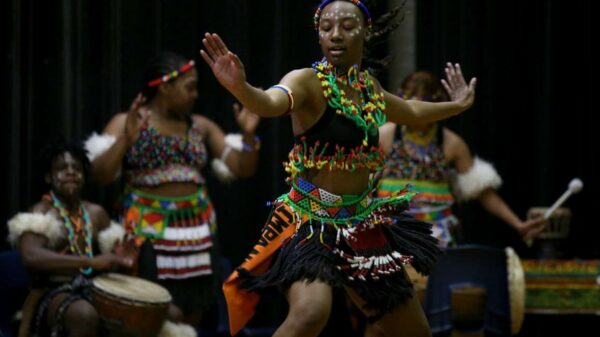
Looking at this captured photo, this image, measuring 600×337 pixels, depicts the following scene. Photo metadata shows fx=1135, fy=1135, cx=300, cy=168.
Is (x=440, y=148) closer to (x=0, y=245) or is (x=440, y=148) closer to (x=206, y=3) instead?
(x=206, y=3)

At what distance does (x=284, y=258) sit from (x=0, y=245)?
240cm

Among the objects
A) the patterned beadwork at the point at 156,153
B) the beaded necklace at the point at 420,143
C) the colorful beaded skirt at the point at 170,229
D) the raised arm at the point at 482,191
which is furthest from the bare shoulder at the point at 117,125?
the raised arm at the point at 482,191

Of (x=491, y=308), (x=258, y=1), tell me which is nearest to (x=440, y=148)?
(x=491, y=308)

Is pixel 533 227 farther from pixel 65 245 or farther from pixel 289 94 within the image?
pixel 289 94

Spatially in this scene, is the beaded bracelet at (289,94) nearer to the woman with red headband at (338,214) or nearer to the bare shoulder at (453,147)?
the woman with red headband at (338,214)

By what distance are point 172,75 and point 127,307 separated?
51.3 inches

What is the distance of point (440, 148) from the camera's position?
6.48 meters

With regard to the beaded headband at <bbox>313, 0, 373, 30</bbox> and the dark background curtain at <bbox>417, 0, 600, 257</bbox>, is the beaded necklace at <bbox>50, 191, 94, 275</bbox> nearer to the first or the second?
the beaded headband at <bbox>313, 0, 373, 30</bbox>

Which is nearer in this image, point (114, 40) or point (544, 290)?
point (114, 40)

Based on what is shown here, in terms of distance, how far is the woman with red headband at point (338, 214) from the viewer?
418 cm

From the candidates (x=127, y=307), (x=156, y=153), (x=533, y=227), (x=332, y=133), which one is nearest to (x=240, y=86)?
(x=332, y=133)

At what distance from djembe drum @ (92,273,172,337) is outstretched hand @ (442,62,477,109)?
172 centimetres

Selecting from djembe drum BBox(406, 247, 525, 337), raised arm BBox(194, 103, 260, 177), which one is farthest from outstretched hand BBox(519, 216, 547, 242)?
raised arm BBox(194, 103, 260, 177)

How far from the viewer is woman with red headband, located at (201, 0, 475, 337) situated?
4.18 metres
